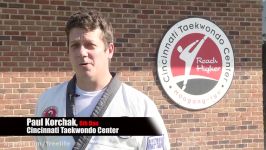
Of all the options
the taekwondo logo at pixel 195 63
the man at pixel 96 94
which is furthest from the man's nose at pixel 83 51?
the taekwondo logo at pixel 195 63

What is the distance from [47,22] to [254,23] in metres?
3.09

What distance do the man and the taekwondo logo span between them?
12.8 feet

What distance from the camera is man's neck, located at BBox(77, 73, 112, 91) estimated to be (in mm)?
2516

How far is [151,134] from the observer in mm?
2523

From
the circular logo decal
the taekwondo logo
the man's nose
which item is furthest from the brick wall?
the man's nose

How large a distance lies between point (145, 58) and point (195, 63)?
0.77m

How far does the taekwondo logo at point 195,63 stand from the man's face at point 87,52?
3941 mm

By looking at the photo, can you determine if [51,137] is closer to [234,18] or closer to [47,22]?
[47,22]

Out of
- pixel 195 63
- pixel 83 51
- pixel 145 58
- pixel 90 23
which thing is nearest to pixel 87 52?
pixel 83 51

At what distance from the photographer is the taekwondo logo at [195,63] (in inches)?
256

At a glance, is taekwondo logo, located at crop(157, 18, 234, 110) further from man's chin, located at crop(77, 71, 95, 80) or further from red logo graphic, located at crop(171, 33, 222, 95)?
man's chin, located at crop(77, 71, 95, 80)

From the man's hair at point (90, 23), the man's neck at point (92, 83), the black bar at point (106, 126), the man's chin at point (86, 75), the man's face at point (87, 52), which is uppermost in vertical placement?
the man's hair at point (90, 23)

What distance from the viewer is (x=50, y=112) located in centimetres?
262

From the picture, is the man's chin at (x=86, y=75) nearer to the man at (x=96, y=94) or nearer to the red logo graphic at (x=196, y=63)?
the man at (x=96, y=94)
